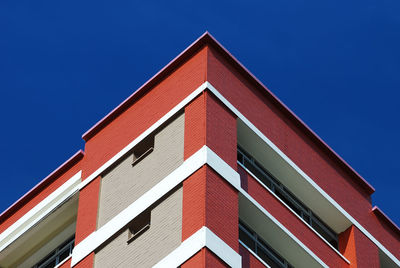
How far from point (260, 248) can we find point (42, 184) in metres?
8.11

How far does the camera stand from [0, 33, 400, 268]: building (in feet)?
112

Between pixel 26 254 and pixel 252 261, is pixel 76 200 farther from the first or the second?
pixel 252 261

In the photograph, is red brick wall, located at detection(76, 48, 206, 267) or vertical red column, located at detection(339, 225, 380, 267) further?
vertical red column, located at detection(339, 225, 380, 267)

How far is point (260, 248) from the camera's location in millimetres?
37062

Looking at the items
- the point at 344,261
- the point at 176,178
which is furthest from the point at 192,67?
the point at 344,261

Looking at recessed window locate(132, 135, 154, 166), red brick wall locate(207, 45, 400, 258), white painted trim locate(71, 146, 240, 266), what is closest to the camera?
white painted trim locate(71, 146, 240, 266)

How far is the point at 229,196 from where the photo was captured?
1359 inches

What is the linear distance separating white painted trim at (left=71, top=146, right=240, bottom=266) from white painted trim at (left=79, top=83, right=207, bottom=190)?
252 cm

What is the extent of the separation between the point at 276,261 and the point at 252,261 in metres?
3.01

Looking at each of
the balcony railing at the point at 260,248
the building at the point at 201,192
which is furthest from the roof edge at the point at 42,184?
the balcony railing at the point at 260,248

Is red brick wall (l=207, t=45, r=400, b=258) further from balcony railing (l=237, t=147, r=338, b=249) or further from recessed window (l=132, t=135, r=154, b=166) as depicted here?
recessed window (l=132, t=135, r=154, b=166)

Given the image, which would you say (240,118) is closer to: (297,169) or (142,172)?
(297,169)

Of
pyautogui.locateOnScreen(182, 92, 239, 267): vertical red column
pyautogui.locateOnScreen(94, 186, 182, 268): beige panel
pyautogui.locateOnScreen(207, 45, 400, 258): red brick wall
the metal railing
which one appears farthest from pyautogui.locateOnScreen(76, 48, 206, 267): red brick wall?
the metal railing

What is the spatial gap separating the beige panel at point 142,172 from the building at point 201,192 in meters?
0.04
